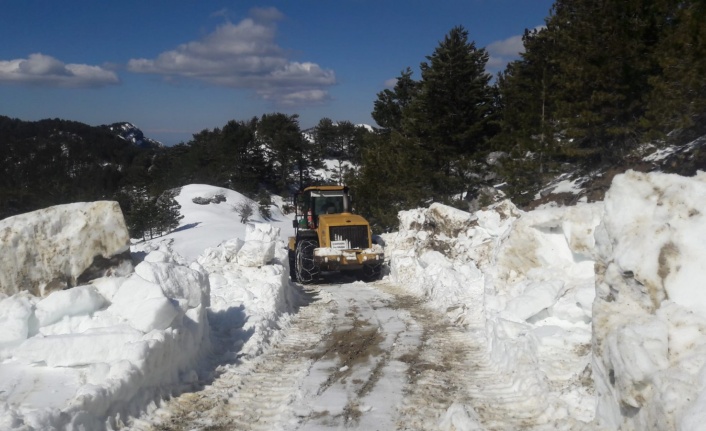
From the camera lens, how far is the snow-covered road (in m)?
6.22

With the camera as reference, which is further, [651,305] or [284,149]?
[284,149]

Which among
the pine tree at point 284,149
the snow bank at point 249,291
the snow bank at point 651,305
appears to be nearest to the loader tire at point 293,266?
the snow bank at point 249,291

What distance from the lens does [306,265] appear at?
59.2 ft

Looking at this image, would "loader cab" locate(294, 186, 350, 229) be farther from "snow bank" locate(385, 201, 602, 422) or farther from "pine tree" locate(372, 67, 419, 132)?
"pine tree" locate(372, 67, 419, 132)

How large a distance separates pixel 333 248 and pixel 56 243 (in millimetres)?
9506

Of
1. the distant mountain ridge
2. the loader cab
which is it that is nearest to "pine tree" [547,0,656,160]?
the loader cab

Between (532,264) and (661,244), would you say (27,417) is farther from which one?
(532,264)

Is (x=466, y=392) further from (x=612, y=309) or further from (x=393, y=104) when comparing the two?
(x=393, y=104)

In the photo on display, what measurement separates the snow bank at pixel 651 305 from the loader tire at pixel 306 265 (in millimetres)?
12306

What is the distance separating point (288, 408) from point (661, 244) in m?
3.92

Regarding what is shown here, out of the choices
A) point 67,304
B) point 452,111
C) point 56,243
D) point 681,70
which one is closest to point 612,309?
point 67,304

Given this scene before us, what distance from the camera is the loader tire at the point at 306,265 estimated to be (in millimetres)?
17969

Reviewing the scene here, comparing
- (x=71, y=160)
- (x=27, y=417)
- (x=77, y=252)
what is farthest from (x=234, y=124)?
(x=27, y=417)

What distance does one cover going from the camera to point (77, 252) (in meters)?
8.91
